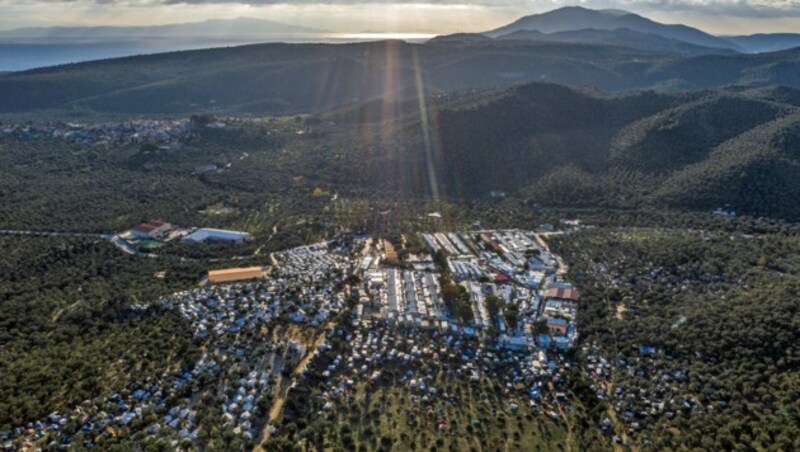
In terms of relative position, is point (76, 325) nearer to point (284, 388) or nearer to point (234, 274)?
point (234, 274)

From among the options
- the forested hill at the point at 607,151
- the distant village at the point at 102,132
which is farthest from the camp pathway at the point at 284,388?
the distant village at the point at 102,132

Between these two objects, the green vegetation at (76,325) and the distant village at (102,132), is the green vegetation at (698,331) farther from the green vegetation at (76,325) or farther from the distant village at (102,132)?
the distant village at (102,132)

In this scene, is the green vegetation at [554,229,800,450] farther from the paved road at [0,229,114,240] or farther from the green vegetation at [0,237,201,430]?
the paved road at [0,229,114,240]

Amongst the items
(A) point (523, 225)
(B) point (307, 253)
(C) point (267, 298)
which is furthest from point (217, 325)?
(A) point (523, 225)

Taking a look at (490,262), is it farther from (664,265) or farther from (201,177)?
(201,177)

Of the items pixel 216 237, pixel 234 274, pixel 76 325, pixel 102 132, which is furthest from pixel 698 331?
pixel 102 132

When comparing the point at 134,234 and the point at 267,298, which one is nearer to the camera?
the point at 267,298
